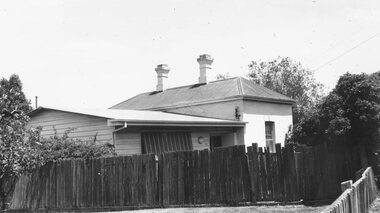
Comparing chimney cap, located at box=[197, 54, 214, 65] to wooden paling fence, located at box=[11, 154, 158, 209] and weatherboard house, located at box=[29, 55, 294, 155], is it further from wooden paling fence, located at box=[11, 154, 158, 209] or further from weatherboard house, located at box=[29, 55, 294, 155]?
wooden paling fence, located at box=[11, 154, 158, 209]

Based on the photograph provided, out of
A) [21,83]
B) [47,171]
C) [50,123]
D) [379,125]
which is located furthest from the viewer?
[21,83]

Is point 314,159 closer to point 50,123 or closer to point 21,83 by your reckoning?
point 50,123

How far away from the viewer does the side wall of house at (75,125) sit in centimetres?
1692

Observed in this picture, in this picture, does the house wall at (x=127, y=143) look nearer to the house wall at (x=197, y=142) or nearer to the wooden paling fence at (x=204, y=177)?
the wooden paling fence at (x=204, y=177)

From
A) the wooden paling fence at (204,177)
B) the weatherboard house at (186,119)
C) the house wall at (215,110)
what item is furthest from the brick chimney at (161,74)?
the wooden paling fence at (204,177)

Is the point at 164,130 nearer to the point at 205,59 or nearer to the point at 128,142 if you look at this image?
the point at 128,142

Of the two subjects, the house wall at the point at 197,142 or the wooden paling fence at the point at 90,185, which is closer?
the wooden paling fence at the point at 90,185

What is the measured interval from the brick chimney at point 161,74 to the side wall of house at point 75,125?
402 inches

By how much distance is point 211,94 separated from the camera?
2345 cm

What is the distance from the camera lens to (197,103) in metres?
23.3

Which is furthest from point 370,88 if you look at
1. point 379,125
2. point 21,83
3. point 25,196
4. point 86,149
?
point 21,83

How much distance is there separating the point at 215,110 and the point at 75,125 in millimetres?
7153

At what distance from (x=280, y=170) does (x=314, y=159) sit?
42.7 inches

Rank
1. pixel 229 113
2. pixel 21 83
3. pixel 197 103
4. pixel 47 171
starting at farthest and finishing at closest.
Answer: pixel 21 83
pixel 197 103
pixel 229 113
pixel 47 171
